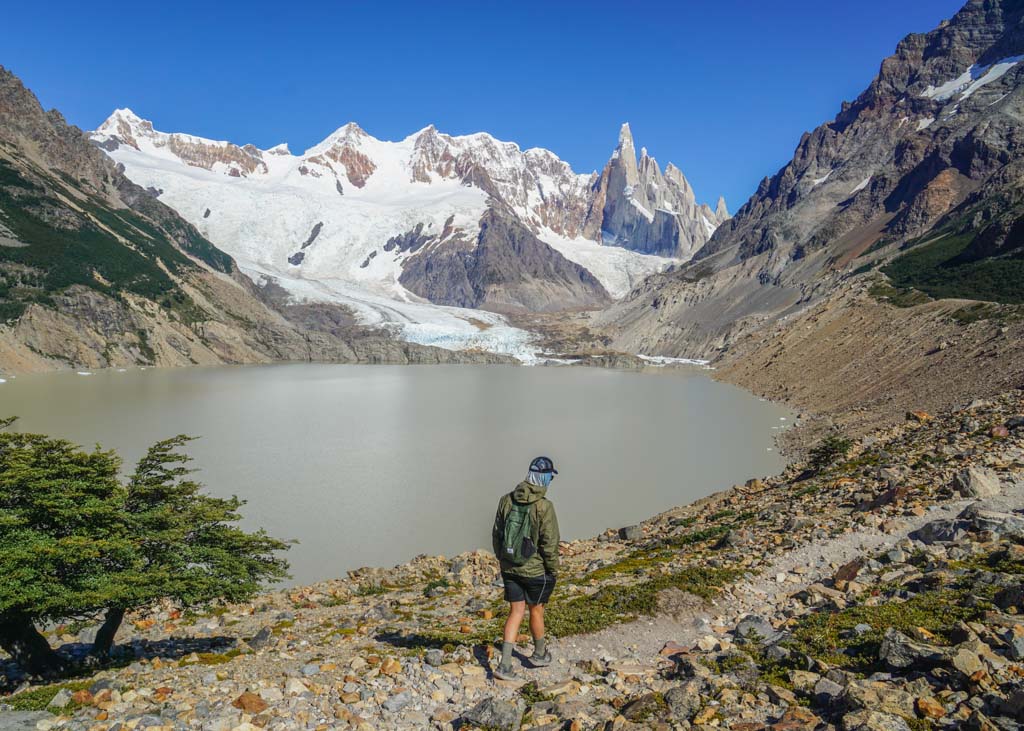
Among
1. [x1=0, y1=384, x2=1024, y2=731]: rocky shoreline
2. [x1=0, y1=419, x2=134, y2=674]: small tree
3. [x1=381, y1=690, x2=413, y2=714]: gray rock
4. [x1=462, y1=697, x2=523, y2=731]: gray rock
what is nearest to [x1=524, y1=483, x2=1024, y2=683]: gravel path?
[x1=0, y1=384, x2=1024, y2=731]: rocky shoreline

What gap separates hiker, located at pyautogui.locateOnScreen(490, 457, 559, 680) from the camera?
25.2 ft

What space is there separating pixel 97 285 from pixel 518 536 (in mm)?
128233

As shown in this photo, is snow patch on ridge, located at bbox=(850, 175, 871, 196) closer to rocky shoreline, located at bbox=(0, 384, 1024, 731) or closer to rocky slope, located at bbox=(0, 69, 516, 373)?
rocky slope, located at bbox=(0, 69, 516, 373)

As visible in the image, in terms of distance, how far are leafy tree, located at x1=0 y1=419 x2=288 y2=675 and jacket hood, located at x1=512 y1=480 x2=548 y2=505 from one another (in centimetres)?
537

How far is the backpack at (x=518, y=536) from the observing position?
767 cm

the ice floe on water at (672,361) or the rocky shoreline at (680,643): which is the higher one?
the ice floe on water at (672,361)

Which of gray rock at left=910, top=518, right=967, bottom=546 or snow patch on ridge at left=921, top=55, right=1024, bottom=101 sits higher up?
snow patch on ridge at left=921, top=55, right=1024, bottom=101

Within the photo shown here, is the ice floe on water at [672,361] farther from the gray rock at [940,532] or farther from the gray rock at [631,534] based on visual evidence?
the gray rock at [940,532]

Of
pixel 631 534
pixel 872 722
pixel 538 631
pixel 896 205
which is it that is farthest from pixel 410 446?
pixel 896 205

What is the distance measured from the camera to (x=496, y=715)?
6.39 m

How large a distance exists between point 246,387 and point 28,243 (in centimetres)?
6147

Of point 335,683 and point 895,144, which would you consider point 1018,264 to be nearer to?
point 335,683

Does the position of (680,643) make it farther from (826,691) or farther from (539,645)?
(826,691)

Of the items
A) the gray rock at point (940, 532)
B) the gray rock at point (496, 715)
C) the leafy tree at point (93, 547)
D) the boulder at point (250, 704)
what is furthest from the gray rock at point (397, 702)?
the gray rock at point (940, 532)
